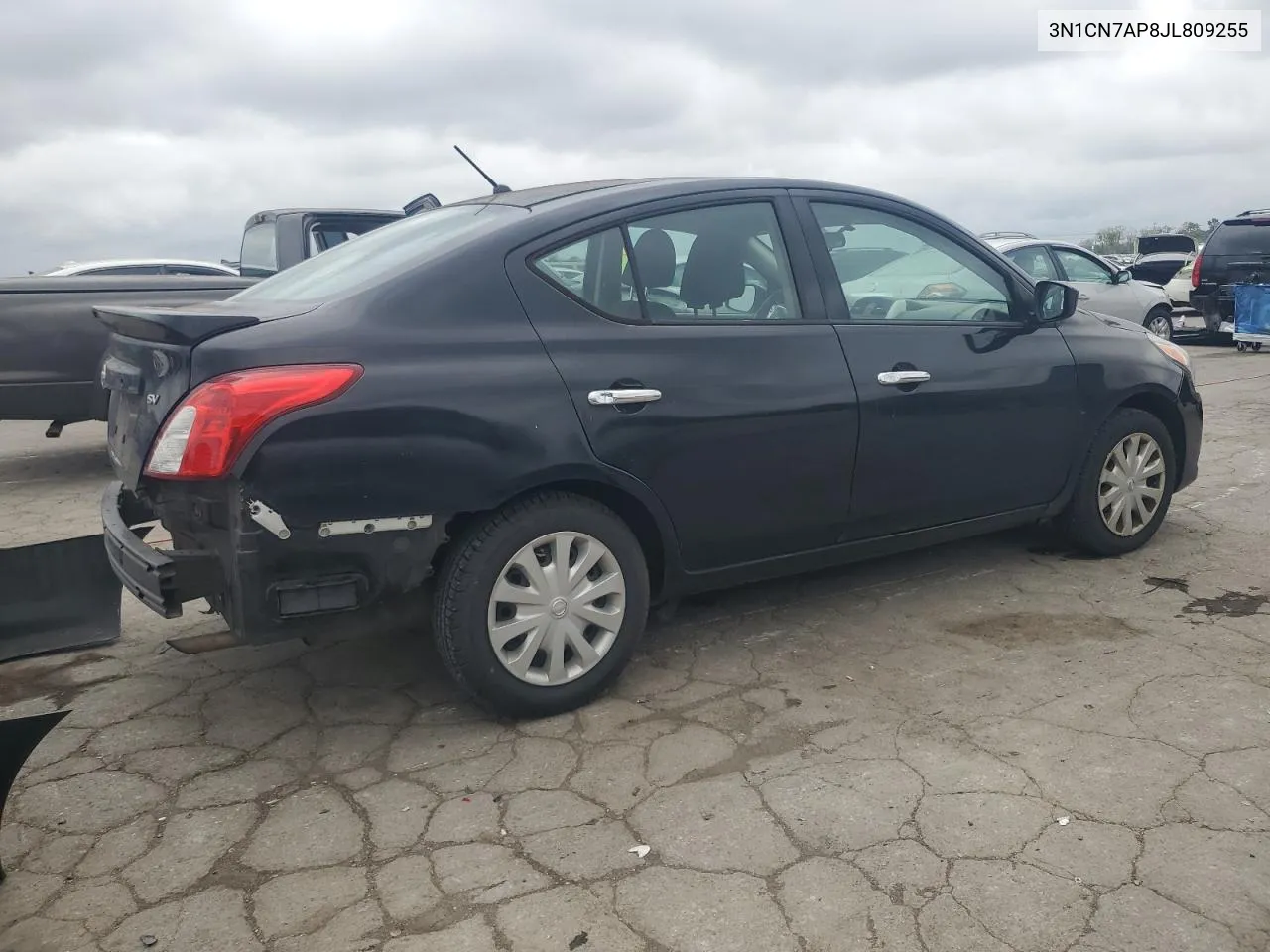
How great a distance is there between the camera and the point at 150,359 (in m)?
3.11

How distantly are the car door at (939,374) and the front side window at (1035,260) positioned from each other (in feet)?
22.3

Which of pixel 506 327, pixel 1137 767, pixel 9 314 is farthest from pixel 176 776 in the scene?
pixel 9 314

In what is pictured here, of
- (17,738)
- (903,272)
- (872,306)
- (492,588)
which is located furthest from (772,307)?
(17,738)

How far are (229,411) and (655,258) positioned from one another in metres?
1.43

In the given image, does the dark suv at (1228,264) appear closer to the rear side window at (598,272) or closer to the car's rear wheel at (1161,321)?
the car's rear wheel at (1161,321)

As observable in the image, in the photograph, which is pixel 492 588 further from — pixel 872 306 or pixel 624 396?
pixel 872 306

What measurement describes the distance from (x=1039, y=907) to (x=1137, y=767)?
2.54 ft

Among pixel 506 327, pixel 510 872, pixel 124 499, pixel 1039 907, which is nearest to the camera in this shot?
pixel 1039 907

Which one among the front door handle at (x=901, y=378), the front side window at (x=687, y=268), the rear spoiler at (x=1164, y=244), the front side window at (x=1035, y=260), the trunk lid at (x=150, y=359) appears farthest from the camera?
the rear spoiler at (x=1164, y=244)

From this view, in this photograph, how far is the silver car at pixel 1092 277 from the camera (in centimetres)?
1087

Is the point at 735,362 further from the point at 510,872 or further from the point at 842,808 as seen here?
the point at 510,872

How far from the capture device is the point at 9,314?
6.63 metres

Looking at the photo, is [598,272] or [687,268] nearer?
[598,272]

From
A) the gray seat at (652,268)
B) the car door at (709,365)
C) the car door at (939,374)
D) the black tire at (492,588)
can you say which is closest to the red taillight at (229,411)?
the black tire at (492,588)
